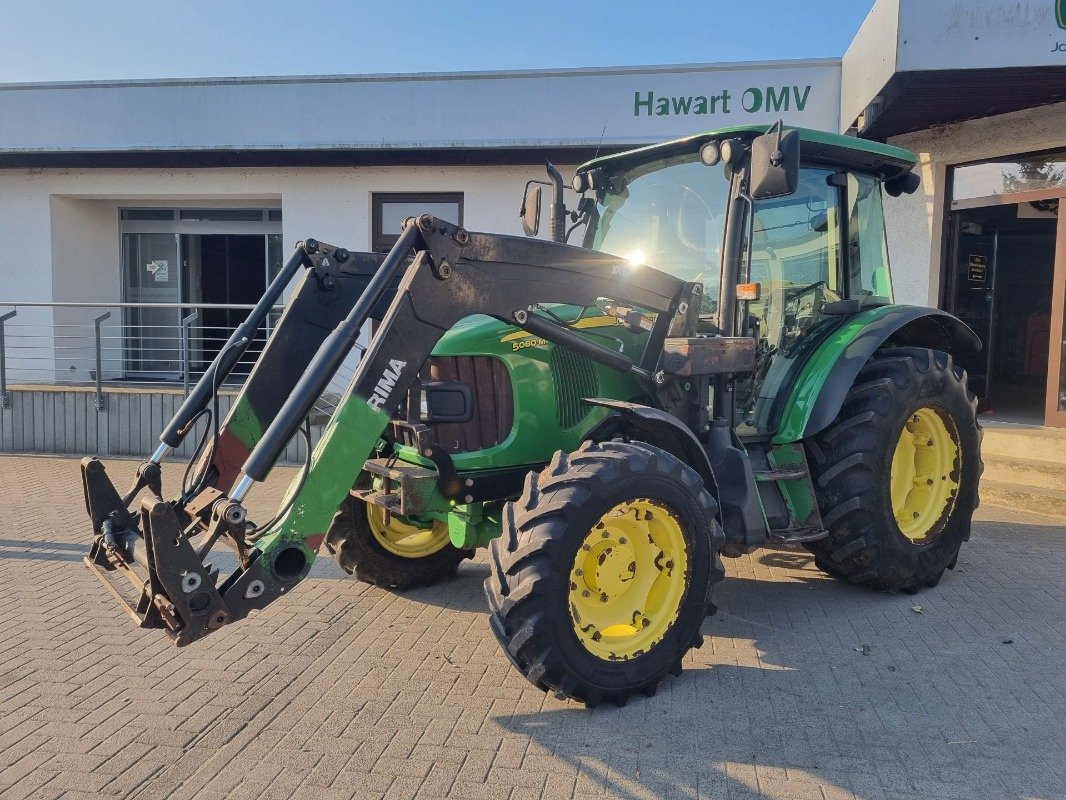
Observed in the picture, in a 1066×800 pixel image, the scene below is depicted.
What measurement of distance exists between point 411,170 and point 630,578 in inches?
362

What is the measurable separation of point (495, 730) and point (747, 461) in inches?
72.6

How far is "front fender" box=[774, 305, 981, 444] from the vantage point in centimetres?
462

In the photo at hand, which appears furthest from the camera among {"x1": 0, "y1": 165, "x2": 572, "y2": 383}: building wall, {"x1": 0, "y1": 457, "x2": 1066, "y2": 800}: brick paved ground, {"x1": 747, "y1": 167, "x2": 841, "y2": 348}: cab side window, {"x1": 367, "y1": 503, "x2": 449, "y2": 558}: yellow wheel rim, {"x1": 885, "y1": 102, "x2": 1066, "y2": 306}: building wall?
{"x1": 0, "y1": 165, "x2": 572, "y2": 383}: building wall

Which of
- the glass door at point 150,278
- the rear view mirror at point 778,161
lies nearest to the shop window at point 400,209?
the glass door at point 150,278

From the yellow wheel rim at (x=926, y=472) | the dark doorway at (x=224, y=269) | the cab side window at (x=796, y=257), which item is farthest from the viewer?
the dark doorway at (x=224, y=269)

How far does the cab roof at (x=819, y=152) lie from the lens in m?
4.50

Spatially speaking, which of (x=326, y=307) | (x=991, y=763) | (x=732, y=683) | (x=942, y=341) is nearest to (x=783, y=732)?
(x=732, y=683)

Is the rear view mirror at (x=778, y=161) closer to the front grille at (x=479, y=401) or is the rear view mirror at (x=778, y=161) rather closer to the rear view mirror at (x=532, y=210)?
the front grille at (x=479, y=401)

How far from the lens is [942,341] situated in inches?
233

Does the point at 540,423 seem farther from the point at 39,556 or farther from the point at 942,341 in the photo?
the point at 39,556

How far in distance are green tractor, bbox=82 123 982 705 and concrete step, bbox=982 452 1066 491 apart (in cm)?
234

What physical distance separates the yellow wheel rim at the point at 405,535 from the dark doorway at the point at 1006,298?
7.16 m

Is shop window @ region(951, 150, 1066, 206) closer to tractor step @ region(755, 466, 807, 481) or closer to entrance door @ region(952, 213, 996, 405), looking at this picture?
entrance door @ region(952, 213, 996, 405)

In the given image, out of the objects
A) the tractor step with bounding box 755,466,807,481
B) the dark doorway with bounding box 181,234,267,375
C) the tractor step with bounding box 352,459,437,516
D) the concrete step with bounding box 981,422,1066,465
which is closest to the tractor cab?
the tractor step with bounding box 755,466,807,481
